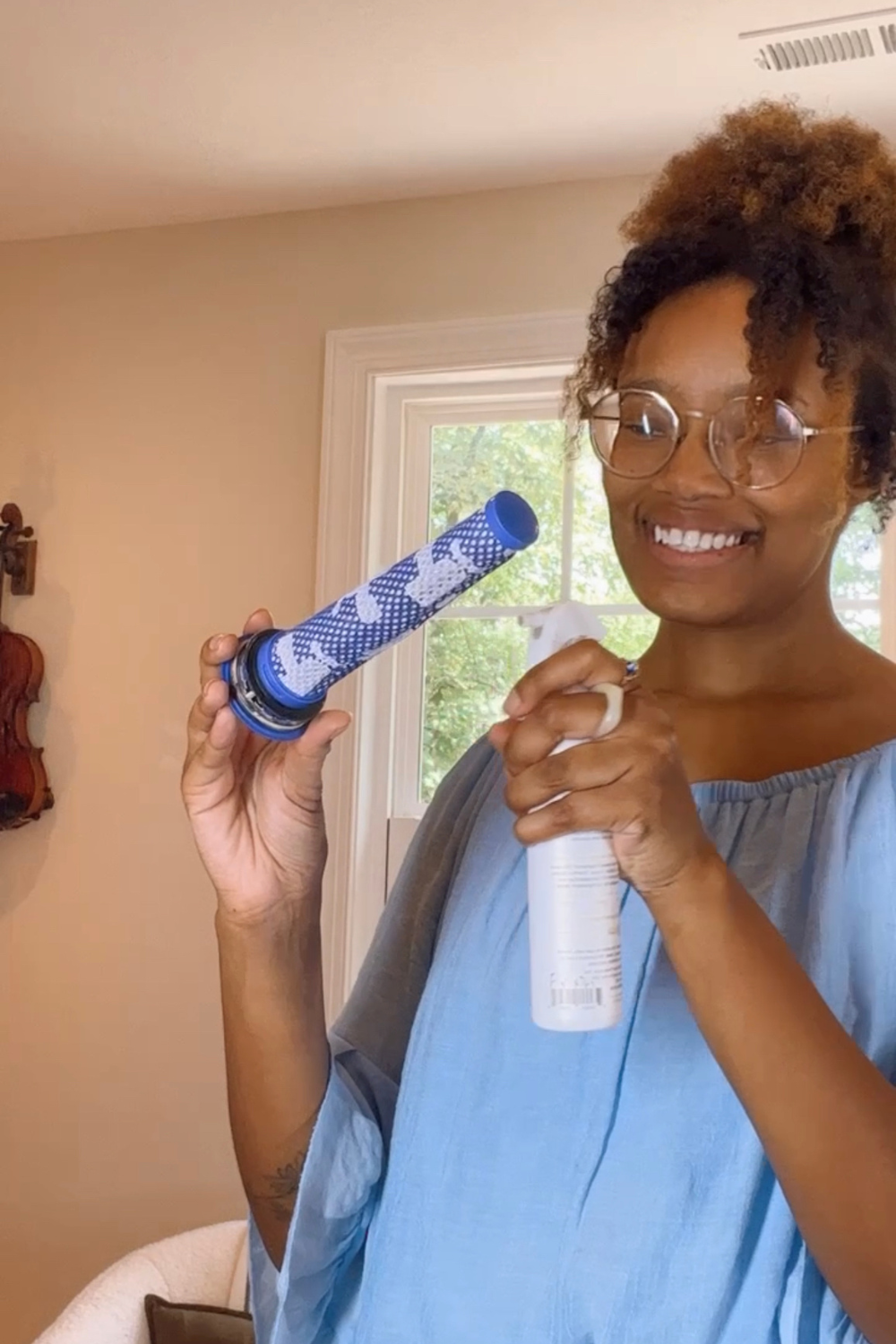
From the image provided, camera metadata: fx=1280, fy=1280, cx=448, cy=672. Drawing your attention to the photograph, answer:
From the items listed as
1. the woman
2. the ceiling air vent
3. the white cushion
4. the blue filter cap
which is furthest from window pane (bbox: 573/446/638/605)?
the blue filter cap

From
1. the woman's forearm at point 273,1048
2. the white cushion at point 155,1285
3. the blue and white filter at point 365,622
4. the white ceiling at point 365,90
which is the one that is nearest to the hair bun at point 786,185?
the blue and white filter at point 365,622

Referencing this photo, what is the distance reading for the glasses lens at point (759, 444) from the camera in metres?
0.69

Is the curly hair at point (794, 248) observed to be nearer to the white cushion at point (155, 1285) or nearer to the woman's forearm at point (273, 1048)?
the woman's forearm at point (273, 1048)

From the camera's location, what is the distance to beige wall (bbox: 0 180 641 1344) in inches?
86.6

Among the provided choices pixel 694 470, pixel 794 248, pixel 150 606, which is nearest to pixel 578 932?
pixel 694 470

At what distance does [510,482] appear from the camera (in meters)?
2.25

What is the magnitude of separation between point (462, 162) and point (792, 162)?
1437mm

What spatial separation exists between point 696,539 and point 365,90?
1.44m

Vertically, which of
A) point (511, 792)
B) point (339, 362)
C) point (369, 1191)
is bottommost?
point (369, 1191)

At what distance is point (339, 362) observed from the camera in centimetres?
221

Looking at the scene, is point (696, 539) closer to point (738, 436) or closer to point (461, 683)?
point (738, 436)

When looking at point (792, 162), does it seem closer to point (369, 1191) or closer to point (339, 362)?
point (369, 1191)

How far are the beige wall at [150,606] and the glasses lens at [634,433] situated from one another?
1435mm

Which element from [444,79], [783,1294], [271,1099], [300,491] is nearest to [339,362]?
[300,491]
